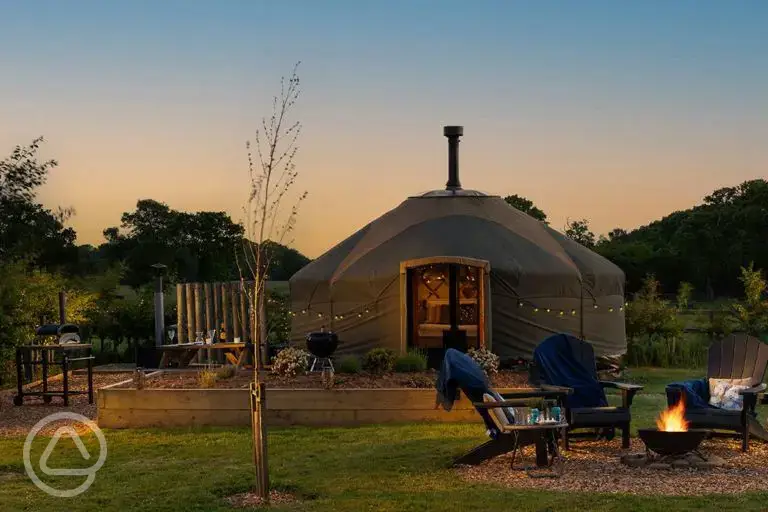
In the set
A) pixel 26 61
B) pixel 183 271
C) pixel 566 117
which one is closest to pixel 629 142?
pixel 566 117

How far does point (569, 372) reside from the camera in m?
8.00

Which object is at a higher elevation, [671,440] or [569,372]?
[569,372]

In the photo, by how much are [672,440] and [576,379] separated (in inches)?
55.5

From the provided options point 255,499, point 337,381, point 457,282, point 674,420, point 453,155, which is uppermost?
point 453,155

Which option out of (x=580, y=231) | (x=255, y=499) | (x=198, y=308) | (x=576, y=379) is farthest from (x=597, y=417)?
(x=580, y=231)

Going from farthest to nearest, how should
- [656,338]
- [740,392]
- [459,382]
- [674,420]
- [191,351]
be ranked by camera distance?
1. [656,338]
2. [191,351]
3. [740,392]
4. [674,420]
5. [459,382]

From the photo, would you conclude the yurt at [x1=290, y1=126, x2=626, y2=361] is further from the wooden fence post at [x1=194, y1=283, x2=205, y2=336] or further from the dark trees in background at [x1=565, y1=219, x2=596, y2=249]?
the dark trees in background at [x1=565, y1=219, x2=596, y2=249]

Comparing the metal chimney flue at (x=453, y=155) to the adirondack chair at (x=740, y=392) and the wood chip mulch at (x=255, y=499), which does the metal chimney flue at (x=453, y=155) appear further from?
the wood chip mulch at (x=255, y=499)

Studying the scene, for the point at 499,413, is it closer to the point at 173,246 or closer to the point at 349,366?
the point at 349,366

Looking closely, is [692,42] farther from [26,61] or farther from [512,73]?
[26,61]

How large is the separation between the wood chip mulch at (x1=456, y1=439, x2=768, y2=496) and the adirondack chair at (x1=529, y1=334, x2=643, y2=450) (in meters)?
0.31

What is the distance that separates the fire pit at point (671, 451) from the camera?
6.62m

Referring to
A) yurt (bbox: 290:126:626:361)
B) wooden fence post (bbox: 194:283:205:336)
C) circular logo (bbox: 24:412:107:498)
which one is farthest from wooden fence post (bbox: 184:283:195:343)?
circular logo (bbox: 24:412:107:498)

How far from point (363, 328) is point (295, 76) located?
6660 mm
